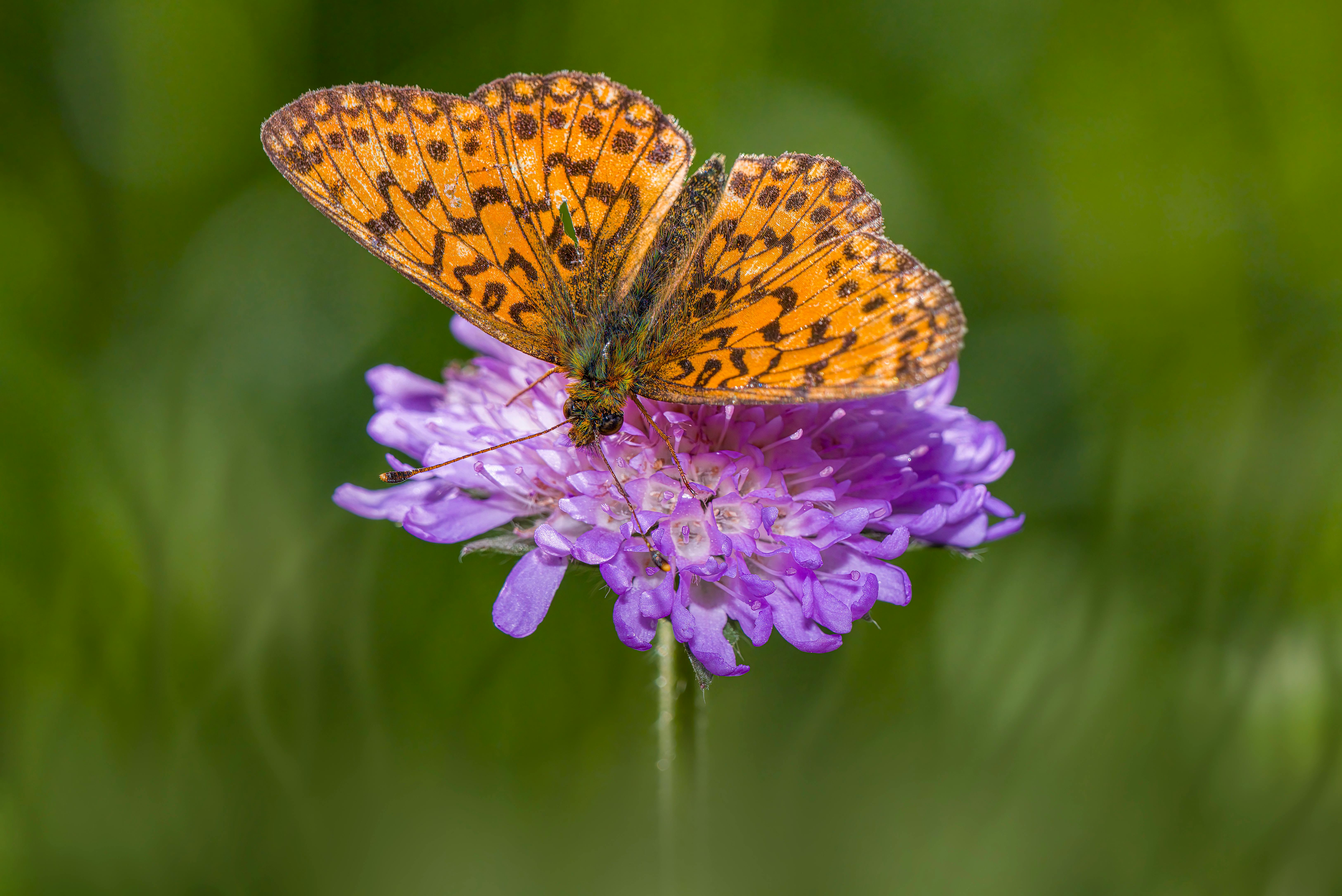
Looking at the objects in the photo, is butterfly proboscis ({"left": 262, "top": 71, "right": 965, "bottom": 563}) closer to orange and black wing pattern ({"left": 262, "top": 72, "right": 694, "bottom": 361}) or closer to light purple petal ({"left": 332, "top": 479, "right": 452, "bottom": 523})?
orange and black wing pattern ({"left": 262, "top": 72, "right": 694, "bottom": 361})

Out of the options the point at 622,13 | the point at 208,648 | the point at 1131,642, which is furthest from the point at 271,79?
the point at 1131,642

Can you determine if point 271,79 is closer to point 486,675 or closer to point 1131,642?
point 486,675

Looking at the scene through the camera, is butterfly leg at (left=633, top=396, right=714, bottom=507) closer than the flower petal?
No

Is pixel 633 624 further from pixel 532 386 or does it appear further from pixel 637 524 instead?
pixel 532 386

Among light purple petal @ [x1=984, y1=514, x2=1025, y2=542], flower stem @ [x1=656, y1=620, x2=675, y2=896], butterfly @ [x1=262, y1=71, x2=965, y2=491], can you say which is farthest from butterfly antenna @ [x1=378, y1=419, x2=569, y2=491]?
light purple petal @ [x1=984, y1=514, x2=1025, y2=542]

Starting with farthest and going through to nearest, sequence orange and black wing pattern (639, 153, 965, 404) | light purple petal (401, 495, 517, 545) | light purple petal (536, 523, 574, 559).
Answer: light purple petal (401, 495, 517, 545) → light purple petal (536, 523, 574, 559) → orange and black wing pattern (639, 153, 965, 404)
